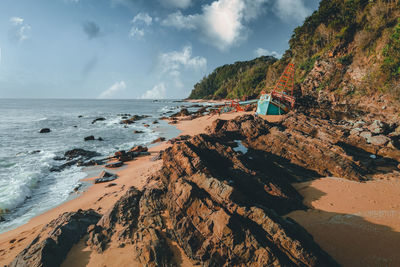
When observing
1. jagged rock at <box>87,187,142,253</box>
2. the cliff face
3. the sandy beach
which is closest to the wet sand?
the sandy beach

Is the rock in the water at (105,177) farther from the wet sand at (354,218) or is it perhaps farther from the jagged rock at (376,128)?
the jagged rock at (376,128)

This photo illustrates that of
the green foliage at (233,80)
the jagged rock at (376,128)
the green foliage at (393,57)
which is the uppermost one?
the green foliage at (233,80)

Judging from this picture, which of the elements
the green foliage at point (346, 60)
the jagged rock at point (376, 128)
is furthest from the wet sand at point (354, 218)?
the green foliage at point (346, 60)

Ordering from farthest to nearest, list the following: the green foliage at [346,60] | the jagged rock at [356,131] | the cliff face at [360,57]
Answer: the green foliage at [346,60], the cliff face at [360,57], the jagged rock at [356,131]

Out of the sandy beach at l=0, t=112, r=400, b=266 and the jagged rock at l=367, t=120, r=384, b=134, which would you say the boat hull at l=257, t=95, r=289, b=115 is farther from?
the sandy beach at l=0, t=112, r=400, b=266

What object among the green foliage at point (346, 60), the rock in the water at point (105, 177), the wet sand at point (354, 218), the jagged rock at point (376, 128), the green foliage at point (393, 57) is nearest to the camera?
the wet sand at point (354, 218)

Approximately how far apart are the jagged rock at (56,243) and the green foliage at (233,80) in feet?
264

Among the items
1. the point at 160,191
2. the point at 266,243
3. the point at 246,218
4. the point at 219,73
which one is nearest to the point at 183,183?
the point at 160,191

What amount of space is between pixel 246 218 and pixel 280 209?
117 inches

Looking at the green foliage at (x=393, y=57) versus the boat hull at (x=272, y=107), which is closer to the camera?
the green foliage at (x=393, y=57)

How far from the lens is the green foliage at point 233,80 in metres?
83.4

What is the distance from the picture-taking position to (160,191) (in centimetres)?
689

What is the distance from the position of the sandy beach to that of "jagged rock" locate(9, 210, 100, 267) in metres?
0.33

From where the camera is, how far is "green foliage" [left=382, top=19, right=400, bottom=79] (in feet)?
60.3
